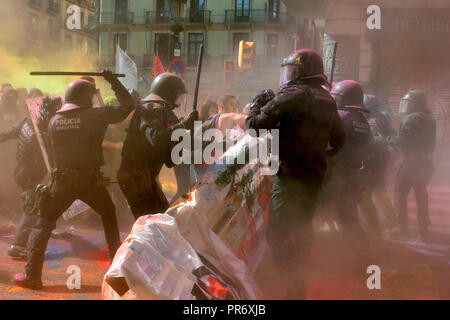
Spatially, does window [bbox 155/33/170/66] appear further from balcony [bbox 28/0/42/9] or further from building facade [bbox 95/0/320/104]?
balcony [bbox 28/0/42/9]

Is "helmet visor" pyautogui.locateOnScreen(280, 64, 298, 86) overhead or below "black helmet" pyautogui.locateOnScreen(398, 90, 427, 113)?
overhead

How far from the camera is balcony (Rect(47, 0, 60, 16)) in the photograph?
97.5 feet

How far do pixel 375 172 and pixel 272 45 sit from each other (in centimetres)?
2997

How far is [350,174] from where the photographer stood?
16.7ft

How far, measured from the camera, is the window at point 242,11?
1302 inches

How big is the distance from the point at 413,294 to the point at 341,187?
4.17ft

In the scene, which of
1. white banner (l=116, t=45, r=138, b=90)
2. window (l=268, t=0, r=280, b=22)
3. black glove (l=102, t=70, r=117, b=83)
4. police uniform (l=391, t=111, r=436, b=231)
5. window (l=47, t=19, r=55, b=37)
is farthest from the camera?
window (l=268, t=0, r=280, b=22)

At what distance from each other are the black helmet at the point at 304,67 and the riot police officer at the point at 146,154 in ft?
3.07

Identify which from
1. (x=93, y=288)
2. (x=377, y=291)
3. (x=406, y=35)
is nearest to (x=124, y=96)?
(x=93, y=288)

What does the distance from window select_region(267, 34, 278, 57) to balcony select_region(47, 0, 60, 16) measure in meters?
14.8

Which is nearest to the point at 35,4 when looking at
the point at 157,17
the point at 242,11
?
the point at 157,17

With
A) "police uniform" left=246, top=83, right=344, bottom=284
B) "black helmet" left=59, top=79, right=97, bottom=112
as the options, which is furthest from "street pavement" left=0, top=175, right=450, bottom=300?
"black helmet" left=59, top=79, right=97, bottom=112

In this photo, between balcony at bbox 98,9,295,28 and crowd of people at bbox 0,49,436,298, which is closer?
crowd of people at bbox 0,49,436,298

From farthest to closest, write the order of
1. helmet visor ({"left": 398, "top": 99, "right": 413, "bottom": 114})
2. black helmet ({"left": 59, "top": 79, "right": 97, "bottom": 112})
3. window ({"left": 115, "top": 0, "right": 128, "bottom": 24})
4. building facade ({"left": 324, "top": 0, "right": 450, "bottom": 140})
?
window ({"left": 115, "top": 0, "right": 128, "bottom": 24}), building facade ({"left": 324, "top": 0, "right": 450, "bottom": 140}), helmet visor ({"left": 398, "top": 99, "right": 413, "bottom": 114}), black helmet ({"left": 59, "top": 79, "right": 97, "bottom": 112})
